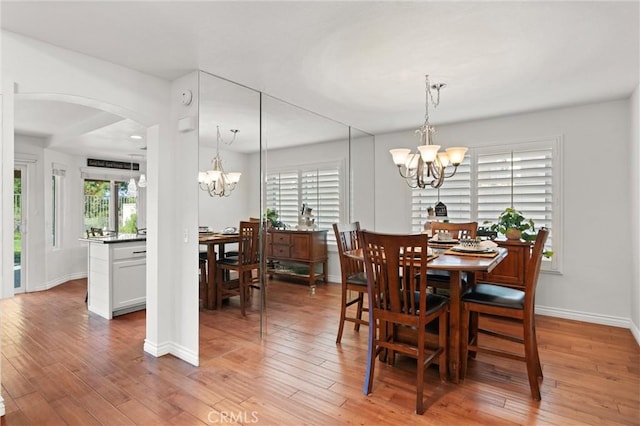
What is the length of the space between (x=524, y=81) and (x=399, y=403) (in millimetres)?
2994

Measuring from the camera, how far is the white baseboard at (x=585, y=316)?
12.2 ft

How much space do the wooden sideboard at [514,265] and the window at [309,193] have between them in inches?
82.5

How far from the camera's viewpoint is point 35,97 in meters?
2.37

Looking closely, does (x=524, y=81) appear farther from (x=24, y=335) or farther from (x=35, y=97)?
(x=24, y=335)

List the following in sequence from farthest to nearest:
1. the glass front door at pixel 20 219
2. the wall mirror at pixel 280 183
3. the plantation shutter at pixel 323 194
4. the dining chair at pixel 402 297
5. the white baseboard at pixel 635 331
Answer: the glass front door at pixel 20 219 → the plantation shutter at pixel 323 194 → the white baseboard at pixel 635 331 → the wall mirror at pixel 280 183 → the dining chair at pixel 402 297

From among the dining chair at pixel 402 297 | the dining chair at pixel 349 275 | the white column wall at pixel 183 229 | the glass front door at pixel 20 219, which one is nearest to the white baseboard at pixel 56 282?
the glass front door at pixel 20 219

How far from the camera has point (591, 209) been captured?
3.85 metres

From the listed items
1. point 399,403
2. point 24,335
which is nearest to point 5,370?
point 24,335

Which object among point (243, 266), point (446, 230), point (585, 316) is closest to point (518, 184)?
point (446, 230)

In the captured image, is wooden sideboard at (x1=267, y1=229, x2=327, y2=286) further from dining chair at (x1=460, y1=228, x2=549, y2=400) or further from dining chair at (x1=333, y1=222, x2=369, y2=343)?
dining chair at (x1=460, y1=228, x2=549, y2=400)

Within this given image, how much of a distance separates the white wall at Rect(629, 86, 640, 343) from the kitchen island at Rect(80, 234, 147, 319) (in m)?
5.48

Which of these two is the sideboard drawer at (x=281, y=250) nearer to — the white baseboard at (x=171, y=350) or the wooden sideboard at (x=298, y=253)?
the wooden sideboard at (x=298, y=253)

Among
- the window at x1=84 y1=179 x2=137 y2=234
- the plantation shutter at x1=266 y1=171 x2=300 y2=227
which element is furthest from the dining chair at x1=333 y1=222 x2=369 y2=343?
the window at x1=84 y1=179 x2=137 y2=234

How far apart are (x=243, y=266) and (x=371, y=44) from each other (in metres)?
2.33
